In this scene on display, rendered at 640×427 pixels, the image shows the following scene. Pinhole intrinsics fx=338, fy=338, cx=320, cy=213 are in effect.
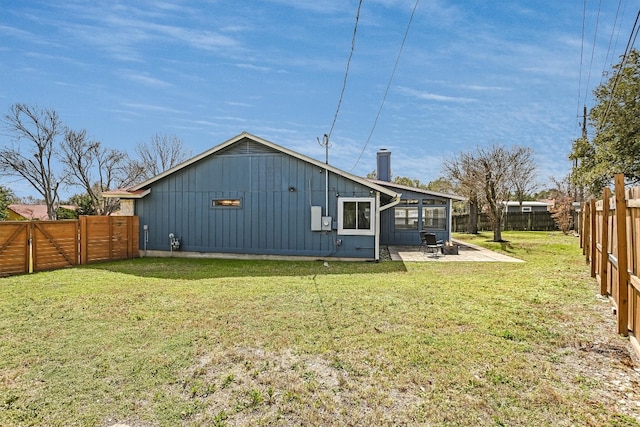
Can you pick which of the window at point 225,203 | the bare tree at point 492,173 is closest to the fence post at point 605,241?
the window at point 225,203

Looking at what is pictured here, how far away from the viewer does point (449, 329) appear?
13.8ft

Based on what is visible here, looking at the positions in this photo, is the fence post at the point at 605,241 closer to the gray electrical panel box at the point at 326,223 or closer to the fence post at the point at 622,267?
the fence post at the point at 622,267

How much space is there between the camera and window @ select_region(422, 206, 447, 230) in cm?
1559

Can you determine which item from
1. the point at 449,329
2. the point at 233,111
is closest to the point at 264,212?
the point at 449,329

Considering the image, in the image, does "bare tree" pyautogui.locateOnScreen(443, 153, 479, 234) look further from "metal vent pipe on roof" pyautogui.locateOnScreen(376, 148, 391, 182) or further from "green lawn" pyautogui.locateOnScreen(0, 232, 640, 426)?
"green lawn" pyautogui.locateOnScreen(0, 232, 640, 426)

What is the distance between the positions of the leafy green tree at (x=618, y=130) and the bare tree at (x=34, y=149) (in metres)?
37.6

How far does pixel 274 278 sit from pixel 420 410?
550 centimetres

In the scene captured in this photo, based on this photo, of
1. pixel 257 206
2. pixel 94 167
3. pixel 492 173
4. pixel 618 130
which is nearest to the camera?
pixel 257 206

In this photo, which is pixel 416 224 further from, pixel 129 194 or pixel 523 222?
pixel 523 222

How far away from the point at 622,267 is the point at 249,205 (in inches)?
368

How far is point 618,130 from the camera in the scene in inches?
669

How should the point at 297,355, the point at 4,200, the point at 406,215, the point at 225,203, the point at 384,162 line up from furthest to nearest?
the point at 4,200, the point at 384,162, the point at 406,215, the point at 225,203, the point at 297,355

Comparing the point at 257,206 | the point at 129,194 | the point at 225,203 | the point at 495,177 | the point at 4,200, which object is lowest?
the point at 257,206

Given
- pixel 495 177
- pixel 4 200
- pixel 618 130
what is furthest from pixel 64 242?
pixel 4 200
